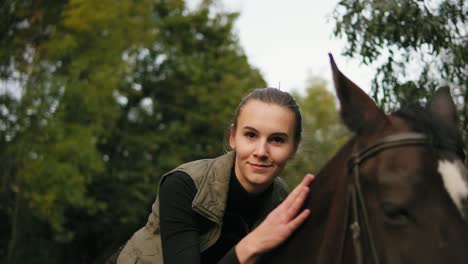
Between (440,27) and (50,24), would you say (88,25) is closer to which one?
(50,24)

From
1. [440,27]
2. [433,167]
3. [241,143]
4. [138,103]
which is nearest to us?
[433,167]

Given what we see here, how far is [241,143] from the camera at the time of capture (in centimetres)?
336

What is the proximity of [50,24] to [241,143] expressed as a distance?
68.0 ft

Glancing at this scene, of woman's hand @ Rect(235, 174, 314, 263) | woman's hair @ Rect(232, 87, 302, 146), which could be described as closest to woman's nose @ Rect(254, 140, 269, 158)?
woman's hair @ Rect(232, 87, 302, 146)

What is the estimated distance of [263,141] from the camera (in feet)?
10.8

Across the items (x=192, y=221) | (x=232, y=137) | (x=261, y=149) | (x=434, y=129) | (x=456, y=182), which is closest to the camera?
(x=456, y=182)

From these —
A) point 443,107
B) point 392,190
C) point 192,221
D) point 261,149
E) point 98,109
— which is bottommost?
point 192,221

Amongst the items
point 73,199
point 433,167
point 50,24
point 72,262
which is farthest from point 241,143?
point 72,262

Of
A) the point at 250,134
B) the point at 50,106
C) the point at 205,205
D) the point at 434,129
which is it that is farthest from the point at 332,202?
the point at 50,106

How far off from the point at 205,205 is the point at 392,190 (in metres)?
1.27

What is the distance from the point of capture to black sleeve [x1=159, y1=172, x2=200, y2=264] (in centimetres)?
324

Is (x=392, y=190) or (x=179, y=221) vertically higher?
(x=392, y=190)

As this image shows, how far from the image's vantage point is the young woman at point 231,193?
3.29 metres

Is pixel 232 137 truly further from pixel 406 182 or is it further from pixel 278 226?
pixel 406 182
